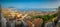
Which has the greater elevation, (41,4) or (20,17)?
(41,4)

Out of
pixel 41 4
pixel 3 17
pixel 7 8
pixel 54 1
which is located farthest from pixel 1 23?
pixel 54 1

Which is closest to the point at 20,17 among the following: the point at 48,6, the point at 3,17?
the point at 3,17

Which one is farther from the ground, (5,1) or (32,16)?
(5,1)

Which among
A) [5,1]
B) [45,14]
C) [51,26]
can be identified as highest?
[5,1]

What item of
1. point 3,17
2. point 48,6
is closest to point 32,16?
point 48,6

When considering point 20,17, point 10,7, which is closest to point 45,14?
point 20,17

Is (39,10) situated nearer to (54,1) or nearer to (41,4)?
(41,4)

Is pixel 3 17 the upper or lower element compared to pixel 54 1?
lower

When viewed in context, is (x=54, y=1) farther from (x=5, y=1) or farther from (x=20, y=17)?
(x=5, y=1)

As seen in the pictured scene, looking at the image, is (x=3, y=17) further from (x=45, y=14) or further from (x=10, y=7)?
(x=45, y=14)
